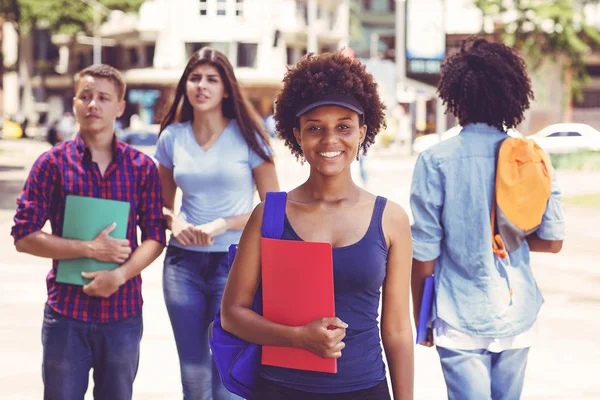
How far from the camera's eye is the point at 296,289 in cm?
287

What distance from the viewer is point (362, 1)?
8600 cm

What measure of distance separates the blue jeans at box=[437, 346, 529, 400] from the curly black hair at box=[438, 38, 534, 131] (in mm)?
908

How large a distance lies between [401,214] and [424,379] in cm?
402

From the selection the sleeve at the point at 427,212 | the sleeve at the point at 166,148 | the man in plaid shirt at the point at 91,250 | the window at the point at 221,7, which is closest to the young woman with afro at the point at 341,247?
the sleeve at the point at 427,212

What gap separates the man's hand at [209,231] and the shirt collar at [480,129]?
125cm

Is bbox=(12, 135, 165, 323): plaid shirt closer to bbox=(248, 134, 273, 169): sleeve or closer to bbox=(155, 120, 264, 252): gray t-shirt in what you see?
bbox=(155, 120, 264, 252): gray t-shirt

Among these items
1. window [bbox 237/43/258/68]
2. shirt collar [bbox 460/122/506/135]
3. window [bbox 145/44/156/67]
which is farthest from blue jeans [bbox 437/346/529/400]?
window [bbox 145/44/156/67]

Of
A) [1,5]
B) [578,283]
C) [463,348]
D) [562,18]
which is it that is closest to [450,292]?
[463,348]

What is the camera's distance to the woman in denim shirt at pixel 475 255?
13.2 feet

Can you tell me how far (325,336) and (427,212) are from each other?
139 cm

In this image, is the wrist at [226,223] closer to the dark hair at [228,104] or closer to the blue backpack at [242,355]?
the dark hair at [228,104]

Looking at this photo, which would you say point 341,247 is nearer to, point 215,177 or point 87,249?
point 87,249

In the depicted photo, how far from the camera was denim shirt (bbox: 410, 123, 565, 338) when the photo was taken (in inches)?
158

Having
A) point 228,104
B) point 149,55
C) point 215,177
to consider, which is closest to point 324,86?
point 215,177
